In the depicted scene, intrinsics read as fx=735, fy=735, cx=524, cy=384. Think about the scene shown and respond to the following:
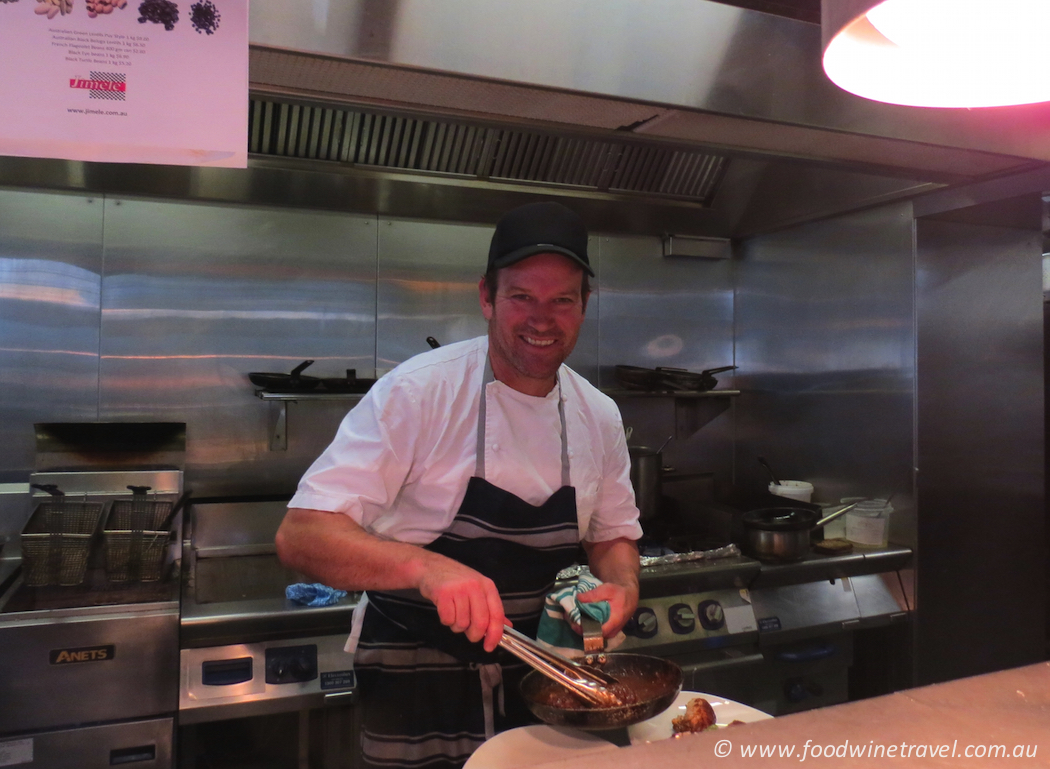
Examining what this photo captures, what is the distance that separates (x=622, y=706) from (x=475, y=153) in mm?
2474

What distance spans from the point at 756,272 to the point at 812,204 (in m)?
0.56

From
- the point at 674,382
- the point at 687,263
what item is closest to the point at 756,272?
the point at 687,263

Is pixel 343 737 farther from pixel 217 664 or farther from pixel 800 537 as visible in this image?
pixel 800 537

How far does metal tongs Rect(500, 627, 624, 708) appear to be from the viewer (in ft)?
4.04

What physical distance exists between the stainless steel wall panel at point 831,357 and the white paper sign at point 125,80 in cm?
279

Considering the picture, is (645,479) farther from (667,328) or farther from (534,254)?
(534,254)

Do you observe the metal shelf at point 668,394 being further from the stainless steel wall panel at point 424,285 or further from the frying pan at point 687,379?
the stainless steel wall panel at point 424,285

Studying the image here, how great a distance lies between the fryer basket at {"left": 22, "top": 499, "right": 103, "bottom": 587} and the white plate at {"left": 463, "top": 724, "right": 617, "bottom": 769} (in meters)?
1.74

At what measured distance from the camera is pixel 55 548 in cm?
230

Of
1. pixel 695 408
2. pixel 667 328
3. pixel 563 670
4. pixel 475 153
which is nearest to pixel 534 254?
pixel 563 670

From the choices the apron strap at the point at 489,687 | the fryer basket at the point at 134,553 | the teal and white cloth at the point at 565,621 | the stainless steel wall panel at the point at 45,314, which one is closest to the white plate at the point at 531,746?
the teal and white cloth at the point at 565,621

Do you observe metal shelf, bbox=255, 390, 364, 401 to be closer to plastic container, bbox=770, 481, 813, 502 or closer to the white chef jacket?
the white chef jacket

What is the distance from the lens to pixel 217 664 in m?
2.21

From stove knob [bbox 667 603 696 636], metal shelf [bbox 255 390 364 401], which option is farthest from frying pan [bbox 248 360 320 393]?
stove knob [bbox 667 603 696 636]
